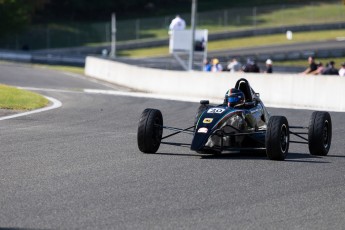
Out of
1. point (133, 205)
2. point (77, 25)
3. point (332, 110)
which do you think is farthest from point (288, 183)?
point (77, 25)

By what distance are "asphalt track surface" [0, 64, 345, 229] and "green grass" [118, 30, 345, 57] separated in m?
43.5

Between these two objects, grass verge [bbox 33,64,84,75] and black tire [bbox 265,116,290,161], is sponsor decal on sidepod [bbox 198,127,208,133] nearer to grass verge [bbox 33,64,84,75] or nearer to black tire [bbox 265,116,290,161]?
black tire [bbox 265,116,290,161]

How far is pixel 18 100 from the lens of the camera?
970 inches

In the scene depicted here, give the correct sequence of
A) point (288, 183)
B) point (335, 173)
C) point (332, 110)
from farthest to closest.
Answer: point (332, 110)
point (335, 173)
point (288, 183)

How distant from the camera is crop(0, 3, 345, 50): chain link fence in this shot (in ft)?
202

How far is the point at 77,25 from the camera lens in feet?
214

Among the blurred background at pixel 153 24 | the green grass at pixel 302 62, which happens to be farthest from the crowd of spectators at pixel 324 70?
the blurred background at pixel 153 24

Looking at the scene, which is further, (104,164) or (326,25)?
(326,25)

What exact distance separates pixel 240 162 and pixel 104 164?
1985mm

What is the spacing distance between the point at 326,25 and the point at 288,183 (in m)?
58.3

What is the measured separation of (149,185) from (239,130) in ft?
11.1

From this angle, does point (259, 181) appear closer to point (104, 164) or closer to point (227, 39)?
point (104, 164)

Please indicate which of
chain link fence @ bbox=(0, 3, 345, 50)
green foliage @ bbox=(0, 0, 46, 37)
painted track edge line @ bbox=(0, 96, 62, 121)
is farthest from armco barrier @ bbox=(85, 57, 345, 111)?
chain link fence @ bbox=(0, 3, 345, 50)

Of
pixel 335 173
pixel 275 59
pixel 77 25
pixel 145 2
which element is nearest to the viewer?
pixel 335 173
